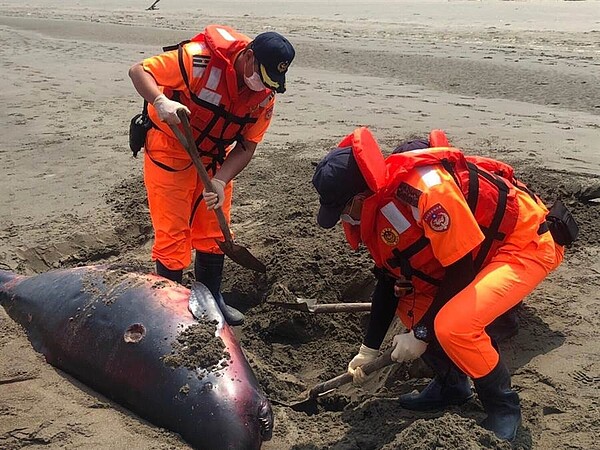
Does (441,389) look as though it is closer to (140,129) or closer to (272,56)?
(272,56)

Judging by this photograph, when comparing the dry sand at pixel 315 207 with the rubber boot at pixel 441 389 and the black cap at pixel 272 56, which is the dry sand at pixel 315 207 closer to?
the rubber boot at pixel 441 389

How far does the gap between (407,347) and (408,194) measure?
70cm

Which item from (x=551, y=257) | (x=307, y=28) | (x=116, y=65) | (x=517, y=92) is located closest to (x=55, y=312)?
(x=551, y=257)

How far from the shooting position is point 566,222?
148 inches

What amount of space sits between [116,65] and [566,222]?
1176 cm

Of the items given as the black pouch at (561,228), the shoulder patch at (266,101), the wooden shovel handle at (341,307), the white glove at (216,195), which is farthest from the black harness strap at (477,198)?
the white glove at (216,195)

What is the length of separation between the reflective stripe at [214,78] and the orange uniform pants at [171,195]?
→ 395 millimetres

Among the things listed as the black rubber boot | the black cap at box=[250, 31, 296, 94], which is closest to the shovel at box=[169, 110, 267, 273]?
the black rubber boot

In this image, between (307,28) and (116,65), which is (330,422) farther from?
(307,28)

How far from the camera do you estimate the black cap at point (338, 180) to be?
3.28m

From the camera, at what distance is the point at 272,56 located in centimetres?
407

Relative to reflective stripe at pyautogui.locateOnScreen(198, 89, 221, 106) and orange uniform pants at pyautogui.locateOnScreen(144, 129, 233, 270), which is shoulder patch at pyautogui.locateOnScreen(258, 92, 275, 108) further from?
orange uniform pants at pyautogui.locateOnScreen(144, 129, 233, 270)

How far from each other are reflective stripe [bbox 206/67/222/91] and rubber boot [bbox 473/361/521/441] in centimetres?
225

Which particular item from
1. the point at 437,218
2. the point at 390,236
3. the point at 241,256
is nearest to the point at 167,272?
the point at 241,256
